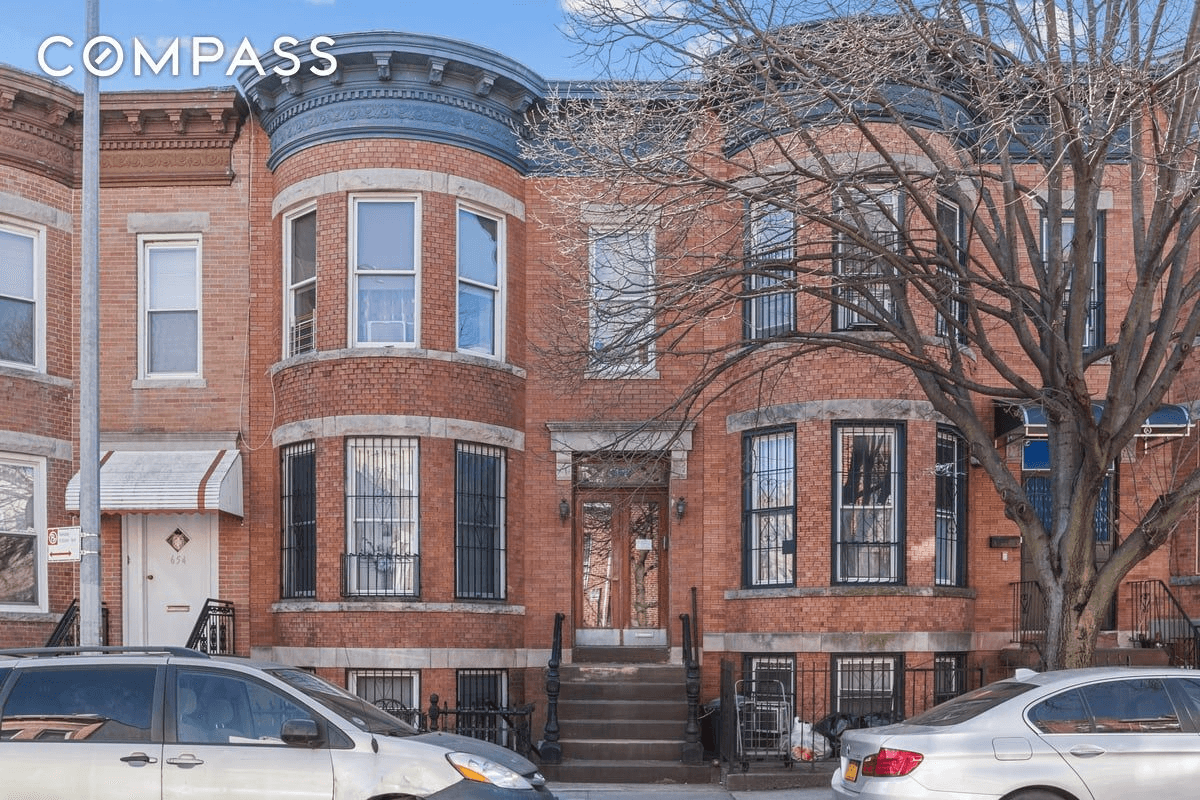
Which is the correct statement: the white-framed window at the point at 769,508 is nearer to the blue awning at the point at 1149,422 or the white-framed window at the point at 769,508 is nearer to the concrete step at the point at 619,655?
the concrete step at the point at 619,655

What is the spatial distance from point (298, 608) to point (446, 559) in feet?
6.48

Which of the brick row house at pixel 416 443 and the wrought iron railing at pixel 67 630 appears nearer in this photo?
the wrought iron railing at pixel 67 630

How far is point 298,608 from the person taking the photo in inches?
624

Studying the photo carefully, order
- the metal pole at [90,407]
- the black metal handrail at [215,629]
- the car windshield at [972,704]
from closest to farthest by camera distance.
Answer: the car windshield at [972,704] → the metal pole at [90,407] → the black metal handrail at [215,629]

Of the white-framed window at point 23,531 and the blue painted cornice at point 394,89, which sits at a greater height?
the blue painted cornice at point 394,89

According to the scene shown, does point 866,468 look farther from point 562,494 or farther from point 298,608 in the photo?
point 298,608

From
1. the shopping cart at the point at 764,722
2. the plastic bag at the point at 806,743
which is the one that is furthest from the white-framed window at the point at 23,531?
the plastic bag at the point at 806,743

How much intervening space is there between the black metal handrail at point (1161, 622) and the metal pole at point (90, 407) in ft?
41.1

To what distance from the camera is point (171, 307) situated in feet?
56.0

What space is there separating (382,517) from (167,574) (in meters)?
3.22

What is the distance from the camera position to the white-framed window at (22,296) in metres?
16.4

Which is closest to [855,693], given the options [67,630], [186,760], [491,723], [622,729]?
[622,729]

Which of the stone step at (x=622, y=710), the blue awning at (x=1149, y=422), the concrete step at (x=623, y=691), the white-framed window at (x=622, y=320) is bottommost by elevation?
the stone step at (x=622, y=710)

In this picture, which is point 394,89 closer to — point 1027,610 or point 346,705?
point 346,705
